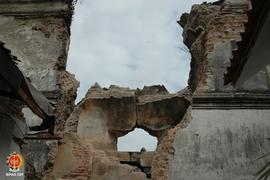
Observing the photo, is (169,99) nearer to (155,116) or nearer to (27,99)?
(155,116)

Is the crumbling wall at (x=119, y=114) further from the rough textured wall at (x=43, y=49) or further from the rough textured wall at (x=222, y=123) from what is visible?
the rough textured wall at (x=43, y=49)

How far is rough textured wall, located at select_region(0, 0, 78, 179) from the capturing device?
802 cm

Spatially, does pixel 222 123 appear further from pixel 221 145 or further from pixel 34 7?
pixel 34 7

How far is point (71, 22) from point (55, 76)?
1.36 meters

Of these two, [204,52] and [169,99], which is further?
[169,99]

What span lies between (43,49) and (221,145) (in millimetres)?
3812

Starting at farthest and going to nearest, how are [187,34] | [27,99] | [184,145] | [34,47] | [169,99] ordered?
[169,99] → [187,34] → [34,47] → [184,145] → [27,99]

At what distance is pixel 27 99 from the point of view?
495 cm

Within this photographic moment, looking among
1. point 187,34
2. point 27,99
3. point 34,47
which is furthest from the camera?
point 187,34

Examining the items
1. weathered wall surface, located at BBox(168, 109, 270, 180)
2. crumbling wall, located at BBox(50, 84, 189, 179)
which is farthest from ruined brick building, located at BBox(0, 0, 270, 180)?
crumbling wall, located at BBox(50, 84, 189, 179)

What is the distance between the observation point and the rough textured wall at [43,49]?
8.02m

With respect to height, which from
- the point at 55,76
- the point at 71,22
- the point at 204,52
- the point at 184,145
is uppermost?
the point at 71,22

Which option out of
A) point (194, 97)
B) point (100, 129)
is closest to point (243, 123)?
point (194, 97)

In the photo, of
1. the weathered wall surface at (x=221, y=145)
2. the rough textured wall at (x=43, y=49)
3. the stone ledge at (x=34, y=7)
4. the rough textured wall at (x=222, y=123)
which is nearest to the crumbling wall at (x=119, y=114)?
the rough textured wall at (x=222, y=123)
